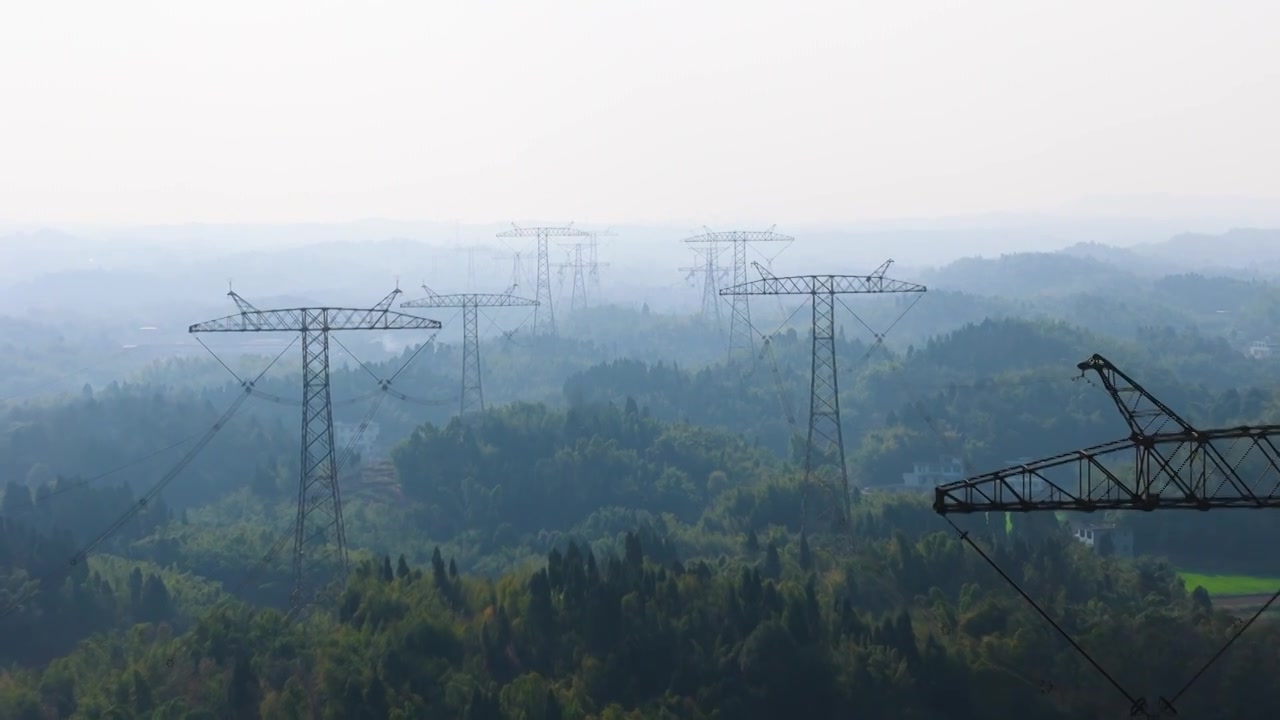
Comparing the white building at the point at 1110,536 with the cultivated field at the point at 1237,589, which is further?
the white building at the point at 1110,536

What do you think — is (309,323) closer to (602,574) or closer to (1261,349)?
(602,574)

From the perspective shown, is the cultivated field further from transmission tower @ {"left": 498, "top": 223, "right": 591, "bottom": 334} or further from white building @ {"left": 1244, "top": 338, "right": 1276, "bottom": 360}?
white building @ {"left": 1244, "top": 338, "right": 1276, "bottom": 360}

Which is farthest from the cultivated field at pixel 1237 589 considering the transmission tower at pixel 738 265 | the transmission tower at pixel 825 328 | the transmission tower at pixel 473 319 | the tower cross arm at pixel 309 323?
the tower cross arm at pixel 309 323

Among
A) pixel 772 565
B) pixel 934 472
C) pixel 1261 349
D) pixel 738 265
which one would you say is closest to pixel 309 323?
pixel 772 565

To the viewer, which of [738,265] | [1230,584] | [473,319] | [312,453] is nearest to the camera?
[312,453]

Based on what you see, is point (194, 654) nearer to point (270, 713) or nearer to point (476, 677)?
point (270, 713)

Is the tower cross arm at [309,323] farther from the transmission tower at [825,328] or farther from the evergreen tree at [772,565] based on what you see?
the evergreen tree at [772,565]
